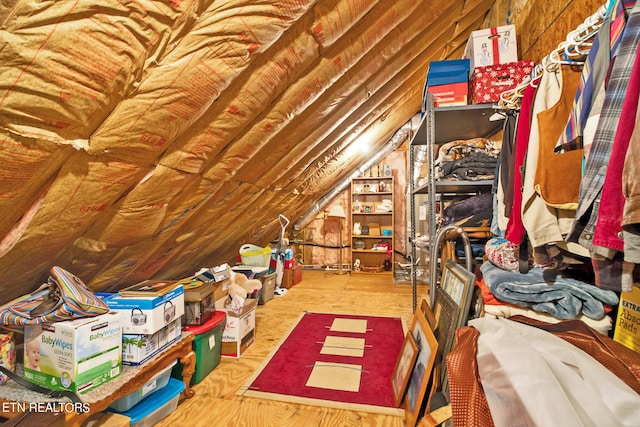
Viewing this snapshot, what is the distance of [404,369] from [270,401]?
839mm

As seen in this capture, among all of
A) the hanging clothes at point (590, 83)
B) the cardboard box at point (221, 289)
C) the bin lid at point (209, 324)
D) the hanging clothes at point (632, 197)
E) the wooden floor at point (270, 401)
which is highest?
the hanging clothes at point (590, 83)

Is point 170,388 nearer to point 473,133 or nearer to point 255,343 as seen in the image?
point 255,343

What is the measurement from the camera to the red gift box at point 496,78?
1.66 metres

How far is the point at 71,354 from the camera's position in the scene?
1155mm

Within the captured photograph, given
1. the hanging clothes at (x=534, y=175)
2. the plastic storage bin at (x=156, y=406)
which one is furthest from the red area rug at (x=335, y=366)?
the hanging clothes at (x=534, y=175)

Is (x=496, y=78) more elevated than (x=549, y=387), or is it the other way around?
(x=496, y=78)

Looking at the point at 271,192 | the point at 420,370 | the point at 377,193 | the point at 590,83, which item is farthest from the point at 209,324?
the point at 377,193

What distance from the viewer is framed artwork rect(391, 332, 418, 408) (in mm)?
1579

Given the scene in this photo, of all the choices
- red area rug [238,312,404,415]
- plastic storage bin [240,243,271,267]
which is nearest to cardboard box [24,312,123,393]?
red area rug [238,312,404,415]

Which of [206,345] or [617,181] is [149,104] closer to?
[617,181]

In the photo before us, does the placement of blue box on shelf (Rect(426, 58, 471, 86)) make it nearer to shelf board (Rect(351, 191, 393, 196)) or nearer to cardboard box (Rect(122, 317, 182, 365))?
cardboard box (Rect(122, 317, 182, 365))

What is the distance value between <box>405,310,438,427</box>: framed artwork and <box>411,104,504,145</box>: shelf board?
4.31 ft

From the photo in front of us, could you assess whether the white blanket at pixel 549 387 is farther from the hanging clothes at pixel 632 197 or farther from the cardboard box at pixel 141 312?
the cardboard box at pixel 141 312

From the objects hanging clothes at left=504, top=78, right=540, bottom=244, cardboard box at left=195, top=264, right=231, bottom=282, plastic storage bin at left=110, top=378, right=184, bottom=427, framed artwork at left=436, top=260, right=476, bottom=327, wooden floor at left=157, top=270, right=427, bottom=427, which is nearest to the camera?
hanging clothes at left=504, top=78, right=540, bottom=244
